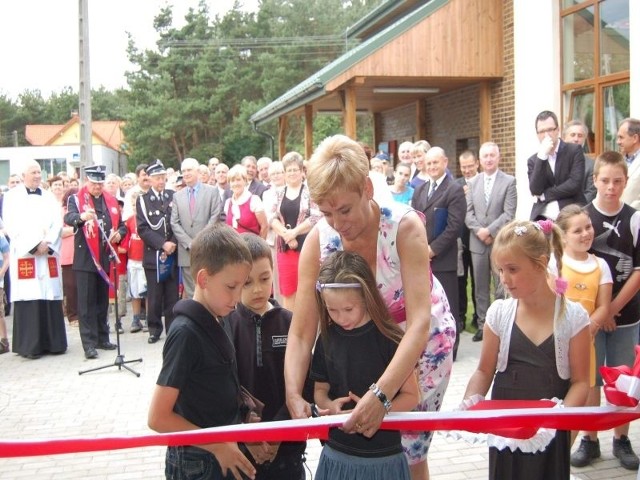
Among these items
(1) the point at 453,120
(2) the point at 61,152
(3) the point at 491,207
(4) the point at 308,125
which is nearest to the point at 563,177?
(3) the point at 491,207

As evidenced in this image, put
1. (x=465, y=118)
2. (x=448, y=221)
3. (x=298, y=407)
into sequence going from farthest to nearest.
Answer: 1. (x=465, y=118)
2. (x=448, y=221)
3. (x=298, y=407)

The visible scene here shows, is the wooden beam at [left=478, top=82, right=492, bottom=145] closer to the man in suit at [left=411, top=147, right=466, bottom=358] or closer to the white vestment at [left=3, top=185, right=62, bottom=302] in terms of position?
the man in suit at [left=411, top=147, right=466, bottom=358]

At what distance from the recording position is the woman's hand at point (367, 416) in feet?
8.34

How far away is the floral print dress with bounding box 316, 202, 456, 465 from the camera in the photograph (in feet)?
9.55

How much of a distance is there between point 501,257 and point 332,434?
114 cm

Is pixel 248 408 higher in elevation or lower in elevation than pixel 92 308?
higher

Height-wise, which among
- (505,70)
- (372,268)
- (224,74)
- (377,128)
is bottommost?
(372,268)

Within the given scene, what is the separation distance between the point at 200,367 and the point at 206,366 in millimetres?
24

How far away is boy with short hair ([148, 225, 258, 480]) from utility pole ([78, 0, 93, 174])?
1442 cm

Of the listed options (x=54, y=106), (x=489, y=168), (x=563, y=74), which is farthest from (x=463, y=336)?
(x=54, y=106)

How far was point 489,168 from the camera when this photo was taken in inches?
A: 338

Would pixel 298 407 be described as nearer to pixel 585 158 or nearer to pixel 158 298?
pixel 585 158

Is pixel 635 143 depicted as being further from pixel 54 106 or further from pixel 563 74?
pixel 54 106

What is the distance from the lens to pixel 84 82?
16.3 meters
